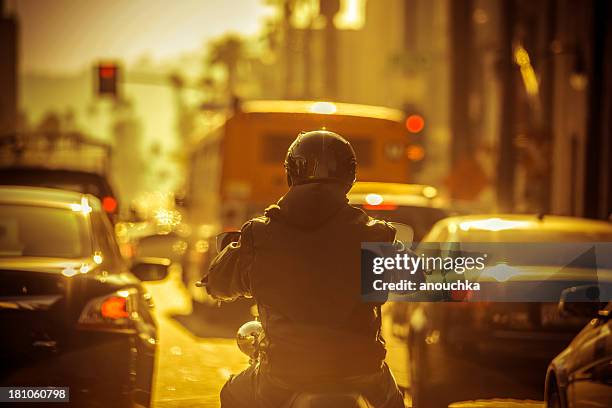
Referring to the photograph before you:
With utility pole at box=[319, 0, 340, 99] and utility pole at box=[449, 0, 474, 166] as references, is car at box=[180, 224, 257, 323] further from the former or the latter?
utility pole at box=[449, 0, 474, 166]

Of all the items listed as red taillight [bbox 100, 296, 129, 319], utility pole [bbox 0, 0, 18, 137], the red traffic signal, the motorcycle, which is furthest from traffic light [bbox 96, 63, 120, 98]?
utility pole [bbox 0, 0, 18, 137]

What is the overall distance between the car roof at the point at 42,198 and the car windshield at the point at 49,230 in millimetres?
34

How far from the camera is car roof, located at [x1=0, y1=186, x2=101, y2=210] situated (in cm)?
809

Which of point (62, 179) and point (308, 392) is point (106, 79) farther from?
point (308, 392)

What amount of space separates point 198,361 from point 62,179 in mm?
6828

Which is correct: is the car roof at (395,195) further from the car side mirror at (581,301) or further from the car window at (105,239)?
the car side mirror at (581,301)

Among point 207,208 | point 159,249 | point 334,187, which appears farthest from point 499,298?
point 207,208

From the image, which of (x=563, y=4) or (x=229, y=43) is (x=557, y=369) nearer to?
(x=563, y=4)

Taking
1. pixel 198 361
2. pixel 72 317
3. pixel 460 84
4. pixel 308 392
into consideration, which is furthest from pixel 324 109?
pixel 308 392

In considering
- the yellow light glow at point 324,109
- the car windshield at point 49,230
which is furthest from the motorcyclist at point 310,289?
the yellow light glow at point 324,109

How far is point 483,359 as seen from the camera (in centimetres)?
988

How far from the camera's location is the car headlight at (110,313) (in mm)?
7023

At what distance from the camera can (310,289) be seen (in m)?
4.73

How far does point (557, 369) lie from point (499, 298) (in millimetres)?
2117
